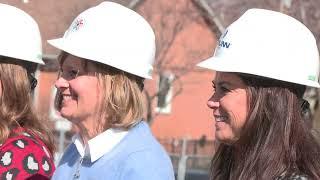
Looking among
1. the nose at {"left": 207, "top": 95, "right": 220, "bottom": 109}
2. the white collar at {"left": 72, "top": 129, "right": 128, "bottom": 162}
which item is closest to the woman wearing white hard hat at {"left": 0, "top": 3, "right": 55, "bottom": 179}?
the white collar at {"left": 72, "top": 129, "right": 128, "bottom": 162}

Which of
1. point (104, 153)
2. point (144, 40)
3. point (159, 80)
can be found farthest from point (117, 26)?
point (159, 80)

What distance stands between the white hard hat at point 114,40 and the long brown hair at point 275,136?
0.47 m

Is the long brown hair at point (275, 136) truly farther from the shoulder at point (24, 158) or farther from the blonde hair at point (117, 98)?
the shoulder at point (24, 158)

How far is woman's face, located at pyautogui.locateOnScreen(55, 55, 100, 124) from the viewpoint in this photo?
2996 mm

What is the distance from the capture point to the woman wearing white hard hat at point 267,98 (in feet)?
9.03

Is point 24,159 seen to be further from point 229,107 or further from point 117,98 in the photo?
point 229,107

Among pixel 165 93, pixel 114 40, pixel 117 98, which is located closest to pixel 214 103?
pixel 117 98

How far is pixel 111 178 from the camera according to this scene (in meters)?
2.90

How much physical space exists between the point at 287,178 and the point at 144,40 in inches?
33.9

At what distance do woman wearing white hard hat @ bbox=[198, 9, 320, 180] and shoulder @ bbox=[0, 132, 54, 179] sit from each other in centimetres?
94

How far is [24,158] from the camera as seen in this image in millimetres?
3346

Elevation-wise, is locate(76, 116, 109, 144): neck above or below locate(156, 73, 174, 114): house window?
above

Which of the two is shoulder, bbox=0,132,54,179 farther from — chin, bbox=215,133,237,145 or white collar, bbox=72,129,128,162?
chin, bbox=215,133,237,145

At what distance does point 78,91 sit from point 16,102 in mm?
670
